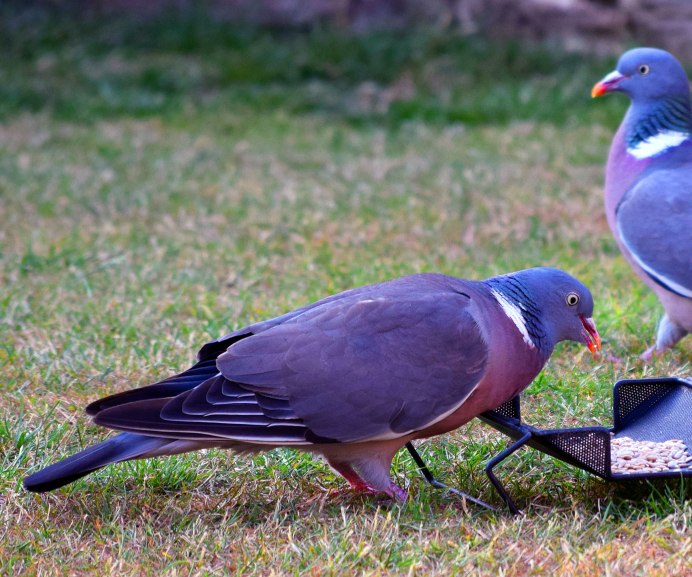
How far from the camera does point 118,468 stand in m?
2.88

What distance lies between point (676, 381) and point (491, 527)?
2.22 ft

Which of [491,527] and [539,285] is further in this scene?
[539,285]

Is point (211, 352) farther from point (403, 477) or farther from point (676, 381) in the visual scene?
point (676, 381)

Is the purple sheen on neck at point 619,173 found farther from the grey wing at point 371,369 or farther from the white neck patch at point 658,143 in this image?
the grey wing at point 371,369

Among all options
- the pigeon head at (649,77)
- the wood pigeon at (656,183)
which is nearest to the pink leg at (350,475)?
the wood pigeon at (656,183)

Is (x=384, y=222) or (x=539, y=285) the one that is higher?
(x=539, y=285)

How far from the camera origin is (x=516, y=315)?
2.72 m

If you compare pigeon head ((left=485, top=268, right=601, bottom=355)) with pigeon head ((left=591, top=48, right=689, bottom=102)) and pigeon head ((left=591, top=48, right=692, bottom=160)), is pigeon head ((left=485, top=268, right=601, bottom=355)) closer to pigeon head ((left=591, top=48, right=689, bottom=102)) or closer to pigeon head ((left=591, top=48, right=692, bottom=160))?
pigeon head ((left=591, top=48, right=692, bottom=160))

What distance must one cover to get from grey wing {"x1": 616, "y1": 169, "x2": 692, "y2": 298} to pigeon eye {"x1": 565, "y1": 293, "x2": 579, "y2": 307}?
3.09 feet

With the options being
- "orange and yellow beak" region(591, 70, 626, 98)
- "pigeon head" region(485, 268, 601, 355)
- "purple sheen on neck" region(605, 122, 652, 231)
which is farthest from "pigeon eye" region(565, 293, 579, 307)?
"orange and yellow beak" region(591, 70, 626, 98)

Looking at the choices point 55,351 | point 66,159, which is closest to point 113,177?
point 66,159

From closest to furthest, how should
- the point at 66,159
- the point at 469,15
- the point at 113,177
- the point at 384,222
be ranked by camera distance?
the point at 384,222 < the point at 113,177 < the point at 66,159 < the point at 469,15

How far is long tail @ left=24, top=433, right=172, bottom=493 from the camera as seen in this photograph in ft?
8.11

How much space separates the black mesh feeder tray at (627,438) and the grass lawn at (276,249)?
84 mm
